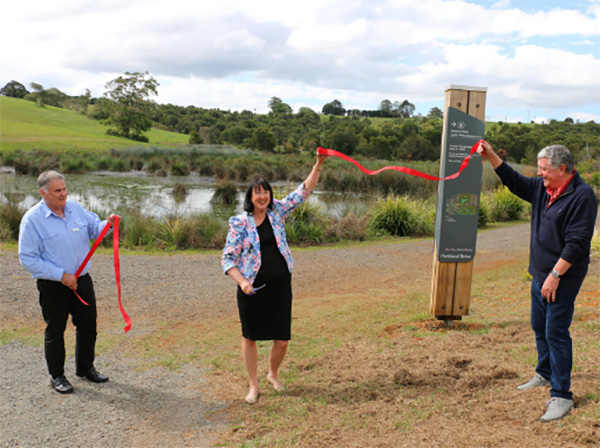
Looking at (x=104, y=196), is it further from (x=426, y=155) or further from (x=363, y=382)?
(x=426, y=155)

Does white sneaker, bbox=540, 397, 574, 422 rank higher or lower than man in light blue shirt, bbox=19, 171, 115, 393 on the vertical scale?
lower

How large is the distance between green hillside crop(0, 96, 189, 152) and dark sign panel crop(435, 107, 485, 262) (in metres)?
49.0

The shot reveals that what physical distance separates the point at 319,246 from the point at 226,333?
7038mm

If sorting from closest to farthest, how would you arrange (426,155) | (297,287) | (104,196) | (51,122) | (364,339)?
(364,339)
(297,287)
(104,196)
(426,155)
(51,122)

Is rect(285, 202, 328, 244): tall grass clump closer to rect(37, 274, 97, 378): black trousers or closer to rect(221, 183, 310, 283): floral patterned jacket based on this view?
rect(37, 274, 97, 378): black trousers

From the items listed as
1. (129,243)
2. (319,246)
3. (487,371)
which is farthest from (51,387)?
(319,246)

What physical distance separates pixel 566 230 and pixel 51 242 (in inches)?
A: 159

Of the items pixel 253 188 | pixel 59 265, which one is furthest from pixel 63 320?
pixel 253 188

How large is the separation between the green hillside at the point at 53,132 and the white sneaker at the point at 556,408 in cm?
5116

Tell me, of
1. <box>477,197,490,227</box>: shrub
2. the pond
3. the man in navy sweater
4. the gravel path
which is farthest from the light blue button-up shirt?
<box>477,197,490,227</box>: shrub

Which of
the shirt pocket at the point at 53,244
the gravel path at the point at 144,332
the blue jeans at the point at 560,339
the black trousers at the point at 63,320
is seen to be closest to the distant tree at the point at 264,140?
the gravel path at the point at 144,332

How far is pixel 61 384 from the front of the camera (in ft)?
14.5

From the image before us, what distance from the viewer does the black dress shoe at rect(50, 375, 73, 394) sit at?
4.38 metres

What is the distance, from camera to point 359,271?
33.6 feet
